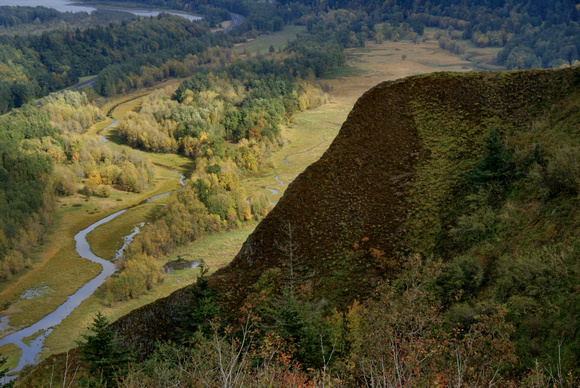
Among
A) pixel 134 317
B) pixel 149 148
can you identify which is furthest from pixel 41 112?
pixel 134 317

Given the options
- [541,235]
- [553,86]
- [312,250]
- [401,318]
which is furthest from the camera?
[553,86]

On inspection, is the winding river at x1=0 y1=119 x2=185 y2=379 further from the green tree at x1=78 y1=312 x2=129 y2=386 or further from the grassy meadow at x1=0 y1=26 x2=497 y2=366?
the green tree at x1=78 y1=312 x2=129 y2=386

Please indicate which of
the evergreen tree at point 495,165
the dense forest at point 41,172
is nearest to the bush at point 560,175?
the evergreen tree at point 495,165

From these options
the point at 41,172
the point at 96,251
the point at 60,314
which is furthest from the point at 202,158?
the point at 60,314

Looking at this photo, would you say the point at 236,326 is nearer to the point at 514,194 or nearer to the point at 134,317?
the point at 134,317

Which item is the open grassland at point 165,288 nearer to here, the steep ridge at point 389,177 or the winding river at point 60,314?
the winding river at point 60,314

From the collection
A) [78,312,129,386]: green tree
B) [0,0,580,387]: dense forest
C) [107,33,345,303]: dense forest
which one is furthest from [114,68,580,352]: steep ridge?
[107,33,345,303]: dense forest
